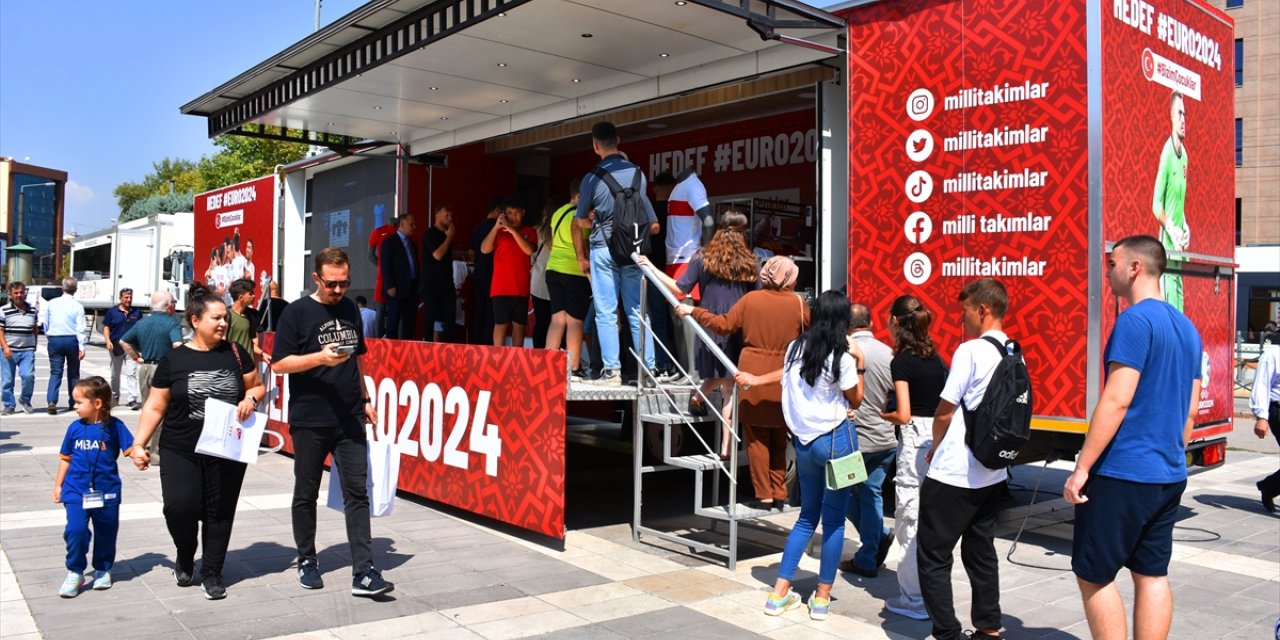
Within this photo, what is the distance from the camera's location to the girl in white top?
16.1ft

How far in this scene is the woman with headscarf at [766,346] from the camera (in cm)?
596

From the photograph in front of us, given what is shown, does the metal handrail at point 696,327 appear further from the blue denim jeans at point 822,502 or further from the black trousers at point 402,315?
the black trousers at point 402,315

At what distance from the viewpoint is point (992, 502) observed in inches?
175

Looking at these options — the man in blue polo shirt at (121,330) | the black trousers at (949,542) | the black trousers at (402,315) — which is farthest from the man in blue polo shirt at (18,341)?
the black trousers at (949,542)

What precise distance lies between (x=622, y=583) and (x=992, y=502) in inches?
88.2

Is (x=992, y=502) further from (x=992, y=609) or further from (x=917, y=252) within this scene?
(x=917, y=252)

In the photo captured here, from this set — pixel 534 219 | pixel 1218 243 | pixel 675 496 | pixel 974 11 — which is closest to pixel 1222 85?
pixel 1218 243

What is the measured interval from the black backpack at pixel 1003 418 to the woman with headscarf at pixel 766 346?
1854mm

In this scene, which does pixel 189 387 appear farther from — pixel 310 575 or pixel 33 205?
pixel 33 205

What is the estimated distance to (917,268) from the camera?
649cm

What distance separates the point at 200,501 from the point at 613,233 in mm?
3190

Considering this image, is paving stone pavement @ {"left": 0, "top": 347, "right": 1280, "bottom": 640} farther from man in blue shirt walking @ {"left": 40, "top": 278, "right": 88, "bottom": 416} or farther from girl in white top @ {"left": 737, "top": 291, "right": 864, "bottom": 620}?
man in blue shirt walking @ {"left": 40, "top": 278, "right": 88, "bottom": 416}

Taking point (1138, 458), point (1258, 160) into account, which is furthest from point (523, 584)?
point (1258, 160)

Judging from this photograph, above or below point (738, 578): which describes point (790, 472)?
above
